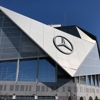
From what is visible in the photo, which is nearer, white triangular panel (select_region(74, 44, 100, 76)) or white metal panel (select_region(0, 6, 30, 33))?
white triangular panel (select_region(74, 44, 100, 76))

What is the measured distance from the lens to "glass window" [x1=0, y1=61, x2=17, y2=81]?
34.1 meters

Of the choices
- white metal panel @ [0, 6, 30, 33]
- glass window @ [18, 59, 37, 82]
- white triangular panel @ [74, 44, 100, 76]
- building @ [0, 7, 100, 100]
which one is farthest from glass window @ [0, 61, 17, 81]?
white triangular panel @ [74, 44, 100, 76]

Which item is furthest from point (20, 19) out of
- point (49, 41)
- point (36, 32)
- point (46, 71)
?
point (46, 71)

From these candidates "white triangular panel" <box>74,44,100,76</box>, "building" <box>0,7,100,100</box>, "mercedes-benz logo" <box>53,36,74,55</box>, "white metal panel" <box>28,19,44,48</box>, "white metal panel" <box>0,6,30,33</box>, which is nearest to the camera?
"building" <box>0,7,100,100</box>

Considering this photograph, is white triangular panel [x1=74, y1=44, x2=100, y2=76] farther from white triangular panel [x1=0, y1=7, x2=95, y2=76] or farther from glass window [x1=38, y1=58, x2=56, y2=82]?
glass window [x1=38, y1=58, x2=56, y2=82]

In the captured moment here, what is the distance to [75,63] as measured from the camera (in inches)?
1367

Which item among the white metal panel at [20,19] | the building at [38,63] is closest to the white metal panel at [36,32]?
the building at [38,63]

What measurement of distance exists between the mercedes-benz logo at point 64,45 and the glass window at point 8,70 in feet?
40.9

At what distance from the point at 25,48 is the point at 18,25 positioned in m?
6.45

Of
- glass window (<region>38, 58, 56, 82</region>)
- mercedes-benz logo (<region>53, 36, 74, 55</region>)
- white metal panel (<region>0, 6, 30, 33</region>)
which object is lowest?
glass window (<region>38, 58, 56, 82</region>)

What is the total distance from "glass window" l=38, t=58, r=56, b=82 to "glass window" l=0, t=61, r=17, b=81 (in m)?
6.82

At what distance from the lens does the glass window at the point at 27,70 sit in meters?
34.1

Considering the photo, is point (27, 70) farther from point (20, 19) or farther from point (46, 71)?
point (20, 19)

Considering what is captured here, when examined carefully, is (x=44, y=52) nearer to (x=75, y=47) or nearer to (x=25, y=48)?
(x=25, y=48)
